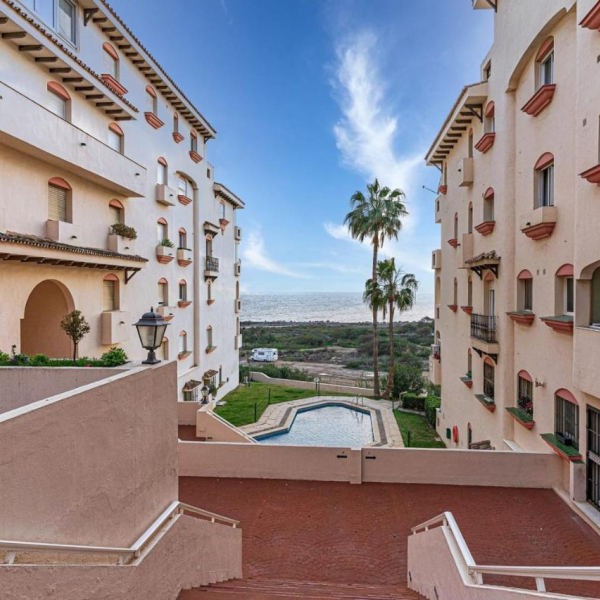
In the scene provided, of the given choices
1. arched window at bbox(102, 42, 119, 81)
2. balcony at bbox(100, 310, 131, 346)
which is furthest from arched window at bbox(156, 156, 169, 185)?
balcony at bbox(100, 310, 131, 346)

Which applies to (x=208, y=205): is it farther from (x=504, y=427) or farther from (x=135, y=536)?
(x=135, y=536)

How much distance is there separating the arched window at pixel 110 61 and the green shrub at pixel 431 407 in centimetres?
2232

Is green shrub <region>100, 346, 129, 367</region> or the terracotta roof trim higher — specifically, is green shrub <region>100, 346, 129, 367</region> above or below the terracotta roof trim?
below

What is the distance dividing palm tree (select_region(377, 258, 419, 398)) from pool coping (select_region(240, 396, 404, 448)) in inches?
138

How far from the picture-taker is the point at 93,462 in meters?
4.55

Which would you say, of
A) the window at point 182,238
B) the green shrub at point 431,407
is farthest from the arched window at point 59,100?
the green shrub at point 431,407

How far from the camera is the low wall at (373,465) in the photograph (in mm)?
10273

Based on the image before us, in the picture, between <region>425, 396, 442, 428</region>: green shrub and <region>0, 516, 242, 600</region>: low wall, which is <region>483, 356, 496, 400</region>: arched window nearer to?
<region>425, 396, 442, 428</region>: green shrub

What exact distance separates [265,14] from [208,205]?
12.0 metres

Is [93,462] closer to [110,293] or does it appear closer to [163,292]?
[110,293]

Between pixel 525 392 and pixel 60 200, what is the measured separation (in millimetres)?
15421

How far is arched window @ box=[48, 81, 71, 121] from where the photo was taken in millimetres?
11695

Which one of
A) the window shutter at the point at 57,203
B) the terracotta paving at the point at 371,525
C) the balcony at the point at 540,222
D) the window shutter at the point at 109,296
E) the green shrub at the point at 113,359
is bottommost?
the terracotta paving at the point at 371,525

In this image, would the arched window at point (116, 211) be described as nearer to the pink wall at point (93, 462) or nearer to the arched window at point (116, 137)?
the arched window at point (116, 137)
